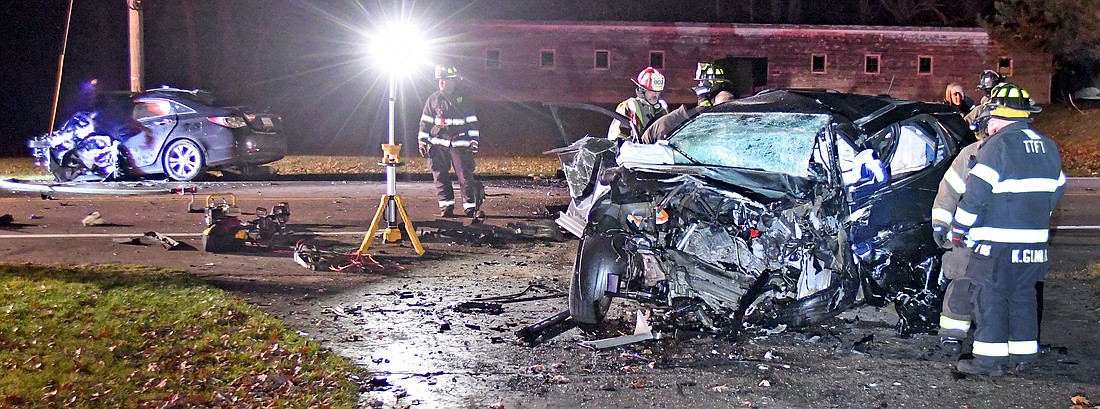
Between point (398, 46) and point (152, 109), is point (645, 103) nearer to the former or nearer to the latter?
point (398, 46)

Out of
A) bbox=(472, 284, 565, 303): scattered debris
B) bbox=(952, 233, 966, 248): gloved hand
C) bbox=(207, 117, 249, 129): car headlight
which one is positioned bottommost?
bbox=(472, 284, 565, 303): scattered debris

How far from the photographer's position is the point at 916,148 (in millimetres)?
6922

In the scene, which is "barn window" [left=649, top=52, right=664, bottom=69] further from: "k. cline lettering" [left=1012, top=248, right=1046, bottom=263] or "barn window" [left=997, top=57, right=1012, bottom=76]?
"k. cline lettering" [left=1012, top=248, right=1046, bottom=263]

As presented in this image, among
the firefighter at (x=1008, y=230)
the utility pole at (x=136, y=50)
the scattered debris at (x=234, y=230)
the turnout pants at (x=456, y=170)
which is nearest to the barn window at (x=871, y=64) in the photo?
the utility pole at (x=136, y=50)

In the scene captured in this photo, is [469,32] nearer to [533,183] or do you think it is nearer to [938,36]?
[938,36]

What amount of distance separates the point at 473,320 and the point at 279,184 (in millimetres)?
9746

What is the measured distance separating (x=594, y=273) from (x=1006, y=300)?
2380mm

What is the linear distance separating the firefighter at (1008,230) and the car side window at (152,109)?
1323 centimetres

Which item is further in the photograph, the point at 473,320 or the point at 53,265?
the point at 53,265

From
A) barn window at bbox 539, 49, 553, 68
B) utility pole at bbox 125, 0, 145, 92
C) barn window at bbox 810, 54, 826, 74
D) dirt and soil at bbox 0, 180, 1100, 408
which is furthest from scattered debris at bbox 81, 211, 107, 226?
barn window at bbox 810, 54, 826, 74

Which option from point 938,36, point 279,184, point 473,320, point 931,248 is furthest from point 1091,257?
point 938,36

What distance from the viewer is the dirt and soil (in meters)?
5.30

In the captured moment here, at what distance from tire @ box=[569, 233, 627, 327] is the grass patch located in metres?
1.56

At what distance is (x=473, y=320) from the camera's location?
6.97m
